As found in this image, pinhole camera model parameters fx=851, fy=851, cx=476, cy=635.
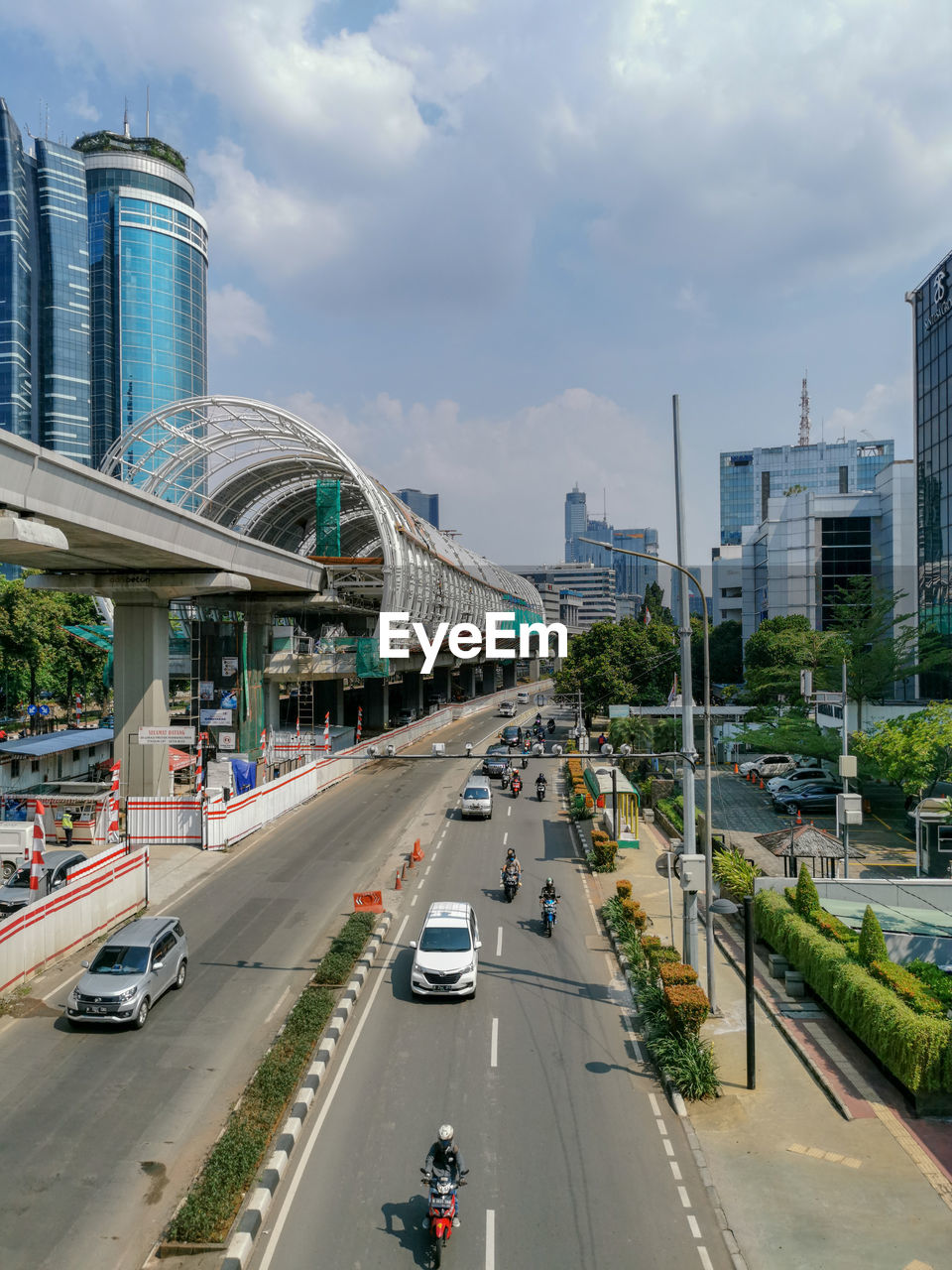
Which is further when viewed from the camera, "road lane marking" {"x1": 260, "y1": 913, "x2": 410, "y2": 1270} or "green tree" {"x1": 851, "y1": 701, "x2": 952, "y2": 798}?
"green tree" {"x1": 851, "y1": 701, "x2": 952, "y2": 798}

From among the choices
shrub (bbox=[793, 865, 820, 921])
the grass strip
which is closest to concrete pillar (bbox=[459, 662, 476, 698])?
shrub (bbox=[793, 865, 820, 921])

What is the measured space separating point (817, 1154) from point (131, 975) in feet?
40.1

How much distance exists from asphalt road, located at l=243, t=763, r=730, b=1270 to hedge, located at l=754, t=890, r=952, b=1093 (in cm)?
384

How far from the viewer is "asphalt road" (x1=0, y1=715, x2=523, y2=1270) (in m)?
10.4

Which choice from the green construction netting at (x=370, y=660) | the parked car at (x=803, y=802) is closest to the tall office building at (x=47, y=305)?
the green construction netting at (x=370, y=660)

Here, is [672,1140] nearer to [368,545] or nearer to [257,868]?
[257,868]

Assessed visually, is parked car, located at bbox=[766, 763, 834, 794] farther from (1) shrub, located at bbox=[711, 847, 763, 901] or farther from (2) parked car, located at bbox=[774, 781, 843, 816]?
(1) shrub, located at bbox=[711, 847, 763, 901]

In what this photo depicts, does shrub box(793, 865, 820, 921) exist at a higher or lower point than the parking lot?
higher

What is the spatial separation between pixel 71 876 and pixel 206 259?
15150 centimetres

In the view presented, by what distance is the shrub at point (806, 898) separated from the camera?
19.4 m

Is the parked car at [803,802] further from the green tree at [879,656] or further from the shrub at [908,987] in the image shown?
the shrub at [908,987]

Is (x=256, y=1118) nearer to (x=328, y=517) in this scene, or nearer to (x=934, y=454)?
(x=328, y=517)

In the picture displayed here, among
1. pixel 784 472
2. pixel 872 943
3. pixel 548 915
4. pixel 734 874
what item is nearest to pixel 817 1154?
pixel 872 943

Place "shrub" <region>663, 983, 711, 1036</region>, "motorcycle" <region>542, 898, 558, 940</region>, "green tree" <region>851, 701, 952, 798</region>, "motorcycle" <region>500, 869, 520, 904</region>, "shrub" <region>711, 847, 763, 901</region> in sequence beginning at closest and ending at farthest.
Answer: "shrub" <region>663, 983, 711, 1036</region>, "motorcycle" <region>542, 898, 558, 940</region>, "shrub" <region>711, 847, 763, 901</region>, "motorcycle" <region>500, 869, 520, 904</region>, "green tree" <region>851, 701, 952, 798</region>
